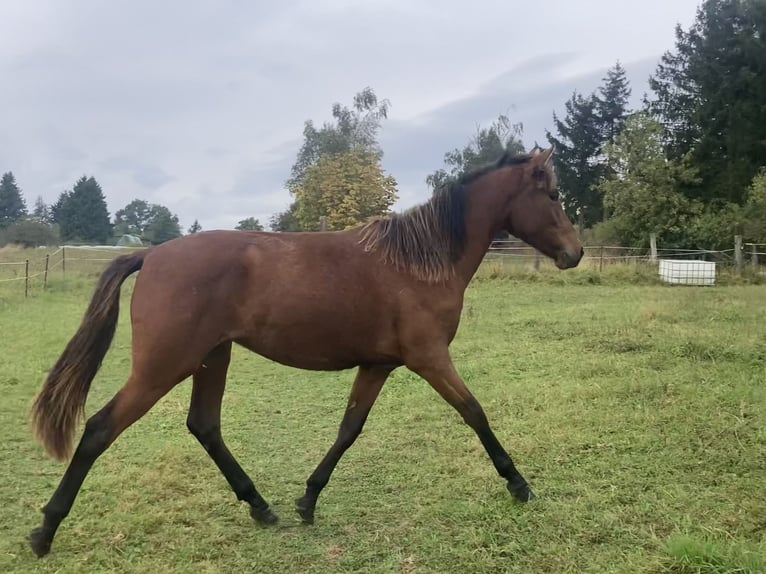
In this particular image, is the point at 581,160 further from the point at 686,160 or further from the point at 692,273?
the point at 692,273

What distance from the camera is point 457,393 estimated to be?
329 cm

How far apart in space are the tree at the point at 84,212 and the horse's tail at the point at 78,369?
62513mm

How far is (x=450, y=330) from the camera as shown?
3.38 meters

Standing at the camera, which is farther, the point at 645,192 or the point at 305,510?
the point at 645,192

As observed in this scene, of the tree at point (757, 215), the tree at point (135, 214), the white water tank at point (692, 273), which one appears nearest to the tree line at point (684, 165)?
the tree at point (757, 215)

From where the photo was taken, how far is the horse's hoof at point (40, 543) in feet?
9.46

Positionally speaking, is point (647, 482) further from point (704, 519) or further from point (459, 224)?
point (459, 224)

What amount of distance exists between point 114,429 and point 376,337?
1.37m

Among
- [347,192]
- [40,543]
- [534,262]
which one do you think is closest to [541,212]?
Result: [40,543]

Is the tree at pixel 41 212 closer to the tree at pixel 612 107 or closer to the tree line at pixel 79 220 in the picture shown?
the tree line at pixel 79 220

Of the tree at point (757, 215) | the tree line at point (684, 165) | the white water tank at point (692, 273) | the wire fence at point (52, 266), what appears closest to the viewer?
the wire fence at point (52, 266)

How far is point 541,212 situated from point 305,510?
86.5 inches

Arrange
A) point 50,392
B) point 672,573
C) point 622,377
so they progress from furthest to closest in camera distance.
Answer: point 622,377 < point 50,392 < point 672,573

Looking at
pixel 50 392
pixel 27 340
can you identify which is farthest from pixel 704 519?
pixel 27 340
